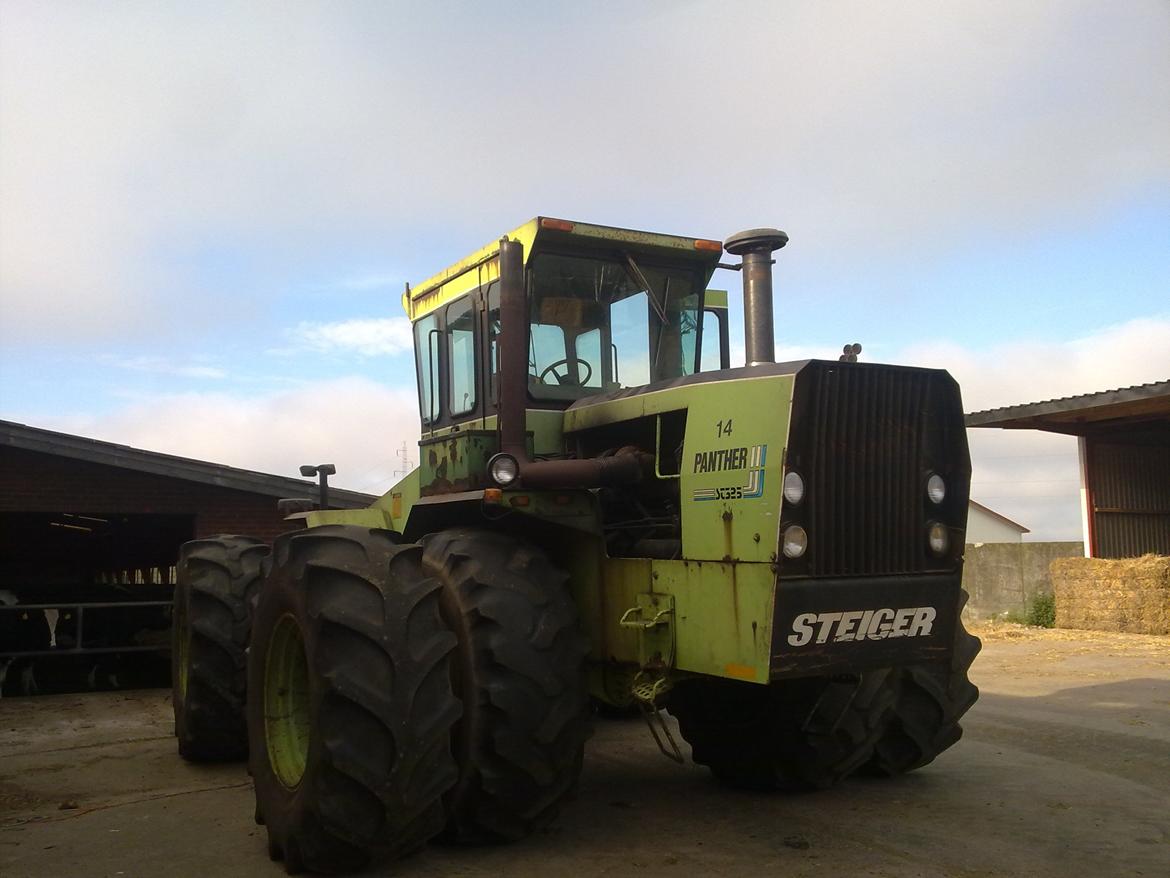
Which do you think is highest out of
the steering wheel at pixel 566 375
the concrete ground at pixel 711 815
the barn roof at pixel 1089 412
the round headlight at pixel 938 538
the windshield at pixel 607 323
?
the barn roof at pixel 1089 412

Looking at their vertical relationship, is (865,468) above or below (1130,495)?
below

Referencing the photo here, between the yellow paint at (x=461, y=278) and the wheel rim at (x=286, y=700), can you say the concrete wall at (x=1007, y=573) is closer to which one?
the yellow paint at (x=461, y=278)

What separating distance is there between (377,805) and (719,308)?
3.72 m

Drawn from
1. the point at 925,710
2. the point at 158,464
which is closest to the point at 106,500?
the point at 158,464

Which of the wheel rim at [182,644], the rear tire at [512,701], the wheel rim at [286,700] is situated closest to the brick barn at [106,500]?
the wheel rim at [182,644]

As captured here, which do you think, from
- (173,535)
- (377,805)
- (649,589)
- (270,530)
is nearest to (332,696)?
(377,805)

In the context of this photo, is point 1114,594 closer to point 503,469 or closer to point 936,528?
point 936,528

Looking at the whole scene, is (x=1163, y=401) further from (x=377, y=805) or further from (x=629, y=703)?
(x=377, y=805)

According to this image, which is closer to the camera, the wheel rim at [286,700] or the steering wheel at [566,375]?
the wheel rim at [286,700]

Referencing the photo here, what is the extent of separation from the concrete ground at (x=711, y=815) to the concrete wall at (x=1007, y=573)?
1187cm

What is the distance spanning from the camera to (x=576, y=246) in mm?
6250

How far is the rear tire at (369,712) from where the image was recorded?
4598mm

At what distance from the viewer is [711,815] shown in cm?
587

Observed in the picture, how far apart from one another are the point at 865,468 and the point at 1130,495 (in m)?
17.6
